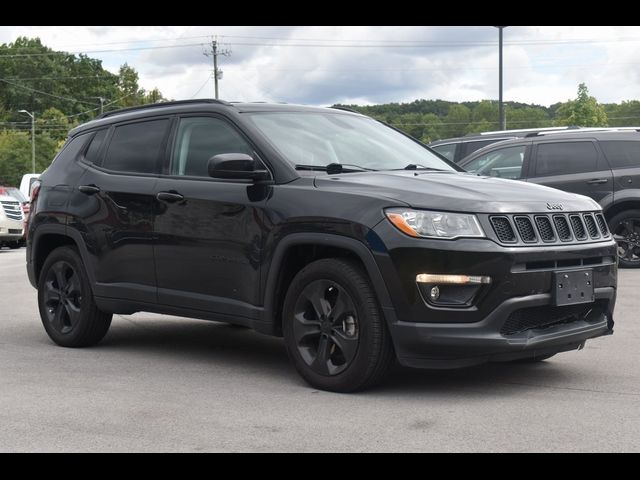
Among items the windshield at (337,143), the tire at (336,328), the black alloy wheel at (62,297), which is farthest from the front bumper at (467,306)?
the black alloy wheel at (62,297)

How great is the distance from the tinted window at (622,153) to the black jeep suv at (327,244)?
694 centimetres

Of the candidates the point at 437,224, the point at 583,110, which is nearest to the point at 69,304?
the point at 437,224

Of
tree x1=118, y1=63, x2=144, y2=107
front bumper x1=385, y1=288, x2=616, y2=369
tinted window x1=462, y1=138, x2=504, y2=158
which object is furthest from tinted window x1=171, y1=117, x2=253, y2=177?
tree x1=118, y1=63, x2=144, y2=107

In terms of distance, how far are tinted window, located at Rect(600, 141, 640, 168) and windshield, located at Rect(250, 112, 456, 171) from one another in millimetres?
7056

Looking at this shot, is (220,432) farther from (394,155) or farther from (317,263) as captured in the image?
(394,155)

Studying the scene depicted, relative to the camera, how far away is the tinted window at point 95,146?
7973mm

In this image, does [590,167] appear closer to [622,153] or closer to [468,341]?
[622,153]

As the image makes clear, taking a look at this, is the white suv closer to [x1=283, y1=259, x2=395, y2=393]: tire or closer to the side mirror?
the side mirror

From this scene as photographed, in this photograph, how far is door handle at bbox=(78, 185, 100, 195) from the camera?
25.1 ft

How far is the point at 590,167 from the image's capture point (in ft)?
45.5

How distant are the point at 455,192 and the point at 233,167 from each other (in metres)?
1.35

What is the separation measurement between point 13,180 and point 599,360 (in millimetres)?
77770

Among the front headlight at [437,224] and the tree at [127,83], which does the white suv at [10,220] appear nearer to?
the front headlight at [437,224]

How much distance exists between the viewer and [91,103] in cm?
10506
